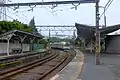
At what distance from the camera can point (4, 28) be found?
6244cm

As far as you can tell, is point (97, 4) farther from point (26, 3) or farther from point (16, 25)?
point (16, 25)

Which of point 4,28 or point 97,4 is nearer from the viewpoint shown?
point 97,4

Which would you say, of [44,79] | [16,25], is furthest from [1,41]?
[44,79]

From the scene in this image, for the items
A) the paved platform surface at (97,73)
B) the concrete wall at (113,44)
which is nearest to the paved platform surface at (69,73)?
the paved platform surface at (97,73)

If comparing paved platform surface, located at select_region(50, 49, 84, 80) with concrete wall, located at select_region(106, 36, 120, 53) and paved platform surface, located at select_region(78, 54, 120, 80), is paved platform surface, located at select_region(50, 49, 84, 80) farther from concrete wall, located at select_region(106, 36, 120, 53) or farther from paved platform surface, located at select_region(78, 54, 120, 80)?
concrete wall, located at select_region(106, 36, 120, 53)

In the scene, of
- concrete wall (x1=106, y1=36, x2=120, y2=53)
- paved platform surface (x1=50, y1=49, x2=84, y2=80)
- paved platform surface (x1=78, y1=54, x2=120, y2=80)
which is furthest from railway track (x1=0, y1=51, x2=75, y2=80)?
concrete wall (x1=106, y1=36, x2=120, y2=53)

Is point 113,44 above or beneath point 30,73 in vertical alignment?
above

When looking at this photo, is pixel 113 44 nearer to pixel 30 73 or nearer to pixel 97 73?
pixel 30 73

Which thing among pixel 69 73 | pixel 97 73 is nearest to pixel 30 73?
pixel 69 73

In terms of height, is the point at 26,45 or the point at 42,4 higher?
the point at 42,4

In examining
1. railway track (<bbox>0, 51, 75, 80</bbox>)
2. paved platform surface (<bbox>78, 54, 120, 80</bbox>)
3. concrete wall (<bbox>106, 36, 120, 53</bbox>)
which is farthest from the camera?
concrete wall (<bbox>106, 36, 120, 53</bbox>)

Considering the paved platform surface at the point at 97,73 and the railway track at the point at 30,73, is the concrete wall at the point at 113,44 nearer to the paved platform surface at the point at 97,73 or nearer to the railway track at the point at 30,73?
the railway track at the point at 30,73

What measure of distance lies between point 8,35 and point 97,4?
2085 cm

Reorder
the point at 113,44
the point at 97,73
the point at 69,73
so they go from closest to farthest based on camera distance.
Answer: the point at 97,73
the point at 69,73
the point at 113,44
